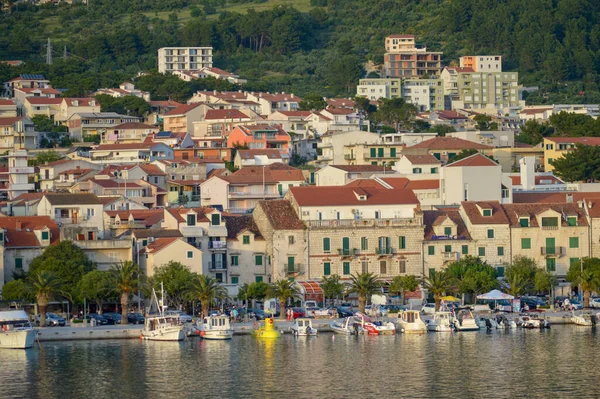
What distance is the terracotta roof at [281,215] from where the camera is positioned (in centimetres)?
9025

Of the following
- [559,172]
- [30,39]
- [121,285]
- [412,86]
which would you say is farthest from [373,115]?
[121,285]

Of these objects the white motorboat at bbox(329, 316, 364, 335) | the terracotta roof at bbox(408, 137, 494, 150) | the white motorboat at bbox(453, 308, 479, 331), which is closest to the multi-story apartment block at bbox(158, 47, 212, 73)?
the terracotta roof at bbox(408, 137, 494, 150)

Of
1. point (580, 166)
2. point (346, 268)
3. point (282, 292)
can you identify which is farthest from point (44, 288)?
point (580, 166)

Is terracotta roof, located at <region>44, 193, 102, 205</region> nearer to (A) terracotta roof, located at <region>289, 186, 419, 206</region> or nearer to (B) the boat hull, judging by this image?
(A) terracotta roof, located at <region>289, 186, 419, 206</region>

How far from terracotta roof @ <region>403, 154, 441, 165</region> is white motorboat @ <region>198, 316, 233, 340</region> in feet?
121

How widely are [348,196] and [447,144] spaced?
125 feet

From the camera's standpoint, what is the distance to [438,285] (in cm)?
8669

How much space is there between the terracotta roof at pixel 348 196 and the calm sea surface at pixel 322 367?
1243 cm

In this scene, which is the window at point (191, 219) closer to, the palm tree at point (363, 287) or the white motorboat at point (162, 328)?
the palm tree at point (363, 287)

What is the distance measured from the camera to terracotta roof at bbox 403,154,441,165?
376 feet

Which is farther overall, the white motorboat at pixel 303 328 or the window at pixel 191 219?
the window at pixel 191 219

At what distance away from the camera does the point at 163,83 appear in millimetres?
173375

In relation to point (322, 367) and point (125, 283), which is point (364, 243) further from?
point (322, 367)

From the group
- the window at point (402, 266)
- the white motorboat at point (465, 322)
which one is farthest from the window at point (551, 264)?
the white motorboat at point (465, 322)
